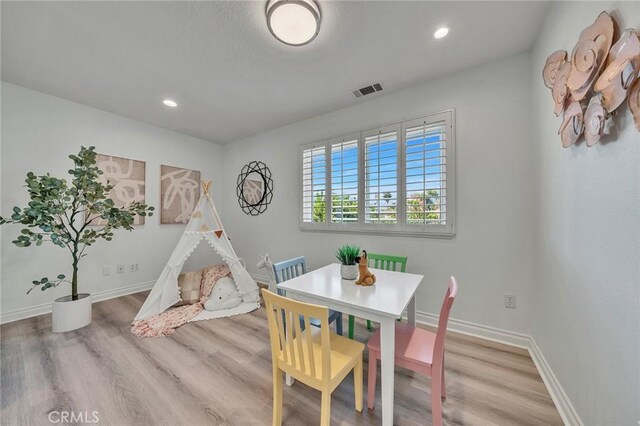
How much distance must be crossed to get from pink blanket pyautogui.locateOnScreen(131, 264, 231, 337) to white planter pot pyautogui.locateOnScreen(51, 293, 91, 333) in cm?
53

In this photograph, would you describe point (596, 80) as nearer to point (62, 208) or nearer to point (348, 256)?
point (348, 256)

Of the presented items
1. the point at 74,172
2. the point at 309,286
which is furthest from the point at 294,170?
the point at 74,172

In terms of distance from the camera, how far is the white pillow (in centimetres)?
286

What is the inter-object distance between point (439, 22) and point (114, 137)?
13.8 ft

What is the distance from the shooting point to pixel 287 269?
6.84 ft

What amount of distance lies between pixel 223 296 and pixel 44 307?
213 cm

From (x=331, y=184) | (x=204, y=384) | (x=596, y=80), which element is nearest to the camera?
(x=596, y=80)

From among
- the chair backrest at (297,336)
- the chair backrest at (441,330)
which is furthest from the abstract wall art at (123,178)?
the chair backrest at (441,330)

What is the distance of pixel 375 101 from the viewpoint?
278 cm

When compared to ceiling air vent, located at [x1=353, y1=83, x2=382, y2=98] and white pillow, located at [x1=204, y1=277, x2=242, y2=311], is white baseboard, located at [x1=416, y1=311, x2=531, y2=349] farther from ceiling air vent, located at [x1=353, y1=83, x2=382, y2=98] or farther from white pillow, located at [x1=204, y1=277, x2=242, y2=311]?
ceiling air vent, located at [x1=353, y1=83, x2=382, y2=98]

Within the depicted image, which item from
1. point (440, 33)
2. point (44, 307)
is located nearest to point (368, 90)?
point (440, 33)

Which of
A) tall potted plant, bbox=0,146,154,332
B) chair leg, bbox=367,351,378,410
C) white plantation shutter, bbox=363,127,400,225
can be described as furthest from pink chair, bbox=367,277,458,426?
tall potted plant, bbox=0,146,154,332

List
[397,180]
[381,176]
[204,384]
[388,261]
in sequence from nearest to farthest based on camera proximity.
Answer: [204,384] < [388,261] < [397,180] < [381,176]

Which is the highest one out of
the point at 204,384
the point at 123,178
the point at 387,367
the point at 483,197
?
the point at 123,178
